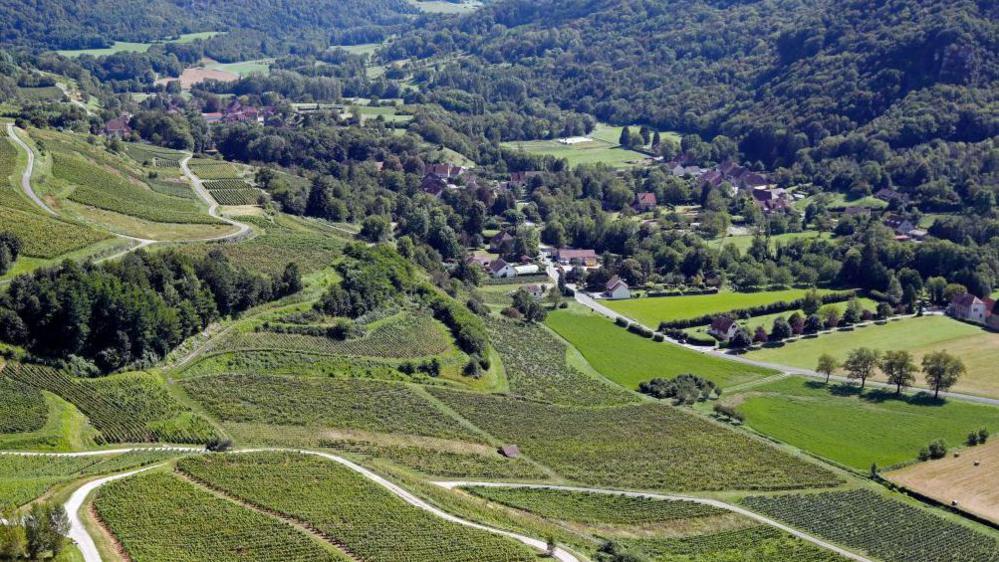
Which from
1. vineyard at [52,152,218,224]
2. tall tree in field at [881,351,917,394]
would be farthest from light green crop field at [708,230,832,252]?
vineyard at [52,152,218,224]

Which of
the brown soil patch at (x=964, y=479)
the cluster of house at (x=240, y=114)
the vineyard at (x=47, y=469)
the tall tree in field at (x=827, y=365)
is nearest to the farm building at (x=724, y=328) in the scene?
the tall tree in field at (x=827, y=365)

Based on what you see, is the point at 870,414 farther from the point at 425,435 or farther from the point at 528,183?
the point at 528,183

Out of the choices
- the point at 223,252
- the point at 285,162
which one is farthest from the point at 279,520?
the point at 285,162

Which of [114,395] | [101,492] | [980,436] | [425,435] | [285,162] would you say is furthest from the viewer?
[285,162]

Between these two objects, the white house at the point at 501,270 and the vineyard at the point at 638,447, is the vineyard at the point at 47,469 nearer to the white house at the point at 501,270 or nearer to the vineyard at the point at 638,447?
the vineyard at the point at 638,447

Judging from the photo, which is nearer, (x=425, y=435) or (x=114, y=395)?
(x=114, y=395)

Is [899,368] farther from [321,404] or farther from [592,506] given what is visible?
[321,404]
